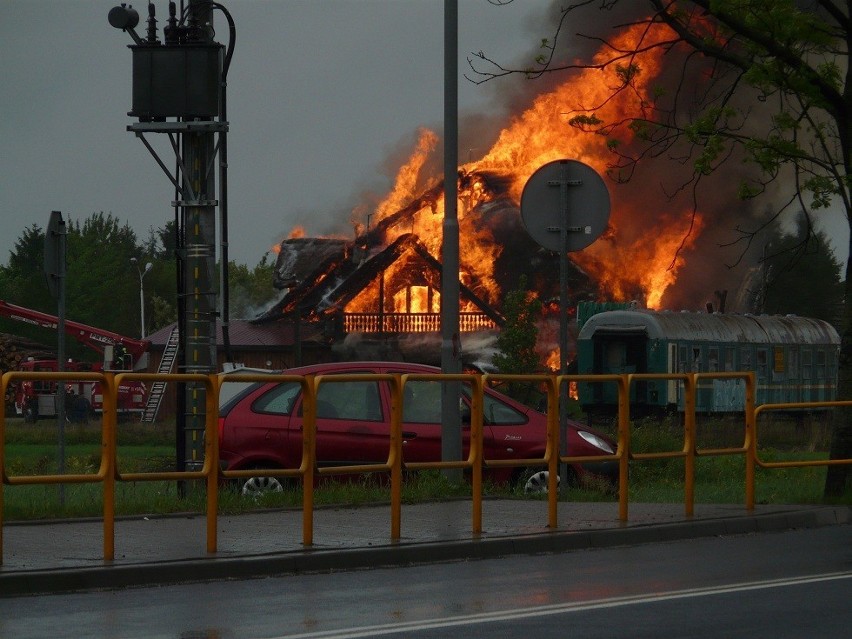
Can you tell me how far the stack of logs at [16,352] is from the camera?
238 ft

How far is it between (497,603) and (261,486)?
681 centimetres

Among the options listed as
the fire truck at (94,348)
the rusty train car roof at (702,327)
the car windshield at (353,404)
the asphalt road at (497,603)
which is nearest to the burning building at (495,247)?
the fire truck at (94,348)

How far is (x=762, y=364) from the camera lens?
1793 inches

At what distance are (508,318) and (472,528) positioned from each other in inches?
1667

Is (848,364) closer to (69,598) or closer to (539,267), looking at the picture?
(69,598)

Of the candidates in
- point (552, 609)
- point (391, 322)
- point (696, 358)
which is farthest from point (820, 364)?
point (552, 609)

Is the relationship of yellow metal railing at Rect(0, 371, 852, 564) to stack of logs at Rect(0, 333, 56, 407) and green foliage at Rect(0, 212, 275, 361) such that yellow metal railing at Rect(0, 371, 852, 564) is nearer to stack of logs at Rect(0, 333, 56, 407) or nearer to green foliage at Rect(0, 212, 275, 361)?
stack of logs at Rect(0, 333, 56, 407)

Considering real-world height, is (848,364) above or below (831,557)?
above

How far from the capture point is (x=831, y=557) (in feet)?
41.7

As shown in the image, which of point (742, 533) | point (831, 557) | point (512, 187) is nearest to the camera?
point (831, 557)

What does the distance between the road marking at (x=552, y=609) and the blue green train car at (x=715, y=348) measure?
25.9 m

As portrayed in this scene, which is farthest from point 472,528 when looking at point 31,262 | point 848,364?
point 31,262

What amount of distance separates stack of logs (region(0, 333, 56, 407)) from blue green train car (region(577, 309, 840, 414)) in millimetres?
35513

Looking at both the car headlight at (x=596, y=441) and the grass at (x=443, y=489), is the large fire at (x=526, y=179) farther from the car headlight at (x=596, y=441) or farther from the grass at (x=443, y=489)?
the car headlight at (x=596, y=441)
